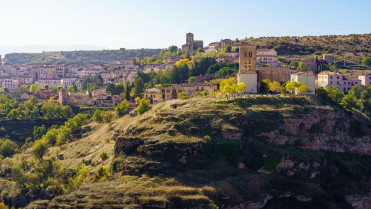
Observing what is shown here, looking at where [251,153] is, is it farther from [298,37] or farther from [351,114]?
[298,37]

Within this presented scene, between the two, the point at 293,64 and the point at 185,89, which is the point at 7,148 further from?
the point at 293,64

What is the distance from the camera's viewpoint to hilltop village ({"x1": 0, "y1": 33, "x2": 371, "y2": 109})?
269 feet

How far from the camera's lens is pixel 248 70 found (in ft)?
272

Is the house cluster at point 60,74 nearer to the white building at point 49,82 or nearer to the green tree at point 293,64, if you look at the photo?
the white building at point 49,82

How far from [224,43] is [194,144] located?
10344cm

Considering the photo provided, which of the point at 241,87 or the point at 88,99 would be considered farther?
the point at 88,99

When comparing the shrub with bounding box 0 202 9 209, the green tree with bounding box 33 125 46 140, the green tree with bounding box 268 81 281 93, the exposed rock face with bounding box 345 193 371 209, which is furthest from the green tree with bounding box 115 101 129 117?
the exposed rock face with bounding box 345 193 371 209

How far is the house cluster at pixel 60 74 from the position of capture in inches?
6068

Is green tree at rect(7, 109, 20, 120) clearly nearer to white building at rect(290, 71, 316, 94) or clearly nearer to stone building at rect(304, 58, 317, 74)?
white building at rect(290, 71, 316, 94)

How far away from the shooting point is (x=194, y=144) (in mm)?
58438

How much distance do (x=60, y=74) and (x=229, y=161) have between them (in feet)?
421

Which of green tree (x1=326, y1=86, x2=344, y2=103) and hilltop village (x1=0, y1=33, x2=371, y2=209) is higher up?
green tree (x1=326, y1=86, x2=344, y2=103)

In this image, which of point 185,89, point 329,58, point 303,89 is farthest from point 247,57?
point 329,58

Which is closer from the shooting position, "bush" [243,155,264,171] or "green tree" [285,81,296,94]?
"bush" [243,155,264,171]
